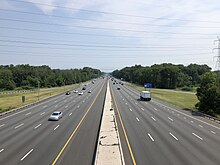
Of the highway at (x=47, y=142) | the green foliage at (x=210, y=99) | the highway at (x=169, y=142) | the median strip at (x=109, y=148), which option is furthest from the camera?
the green foliage at (x=210, y=99)

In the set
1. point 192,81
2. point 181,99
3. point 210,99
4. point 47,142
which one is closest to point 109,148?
point 47,142

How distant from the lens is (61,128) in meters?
34.2

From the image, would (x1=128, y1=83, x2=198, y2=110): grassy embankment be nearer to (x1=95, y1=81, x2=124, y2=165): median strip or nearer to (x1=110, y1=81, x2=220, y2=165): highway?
(x1=110, y1=81, x2=220, y2=165): highway

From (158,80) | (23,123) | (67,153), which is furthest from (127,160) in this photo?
(158,80)

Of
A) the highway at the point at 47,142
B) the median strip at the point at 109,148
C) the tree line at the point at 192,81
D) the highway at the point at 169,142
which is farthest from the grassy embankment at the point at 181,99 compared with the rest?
the median strip at the point at 109,148

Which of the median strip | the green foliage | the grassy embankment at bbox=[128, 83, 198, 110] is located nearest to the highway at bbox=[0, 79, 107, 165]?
the median strip

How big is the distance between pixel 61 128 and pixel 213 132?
1979 centimetres

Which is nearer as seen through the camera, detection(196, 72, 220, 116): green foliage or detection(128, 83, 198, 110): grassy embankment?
detection(196, 72, 220, 116): green foliage

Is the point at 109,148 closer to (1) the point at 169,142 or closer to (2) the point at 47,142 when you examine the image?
(1) the point at 169,142

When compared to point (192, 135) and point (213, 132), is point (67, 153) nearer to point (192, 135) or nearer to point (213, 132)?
point (192, 135)

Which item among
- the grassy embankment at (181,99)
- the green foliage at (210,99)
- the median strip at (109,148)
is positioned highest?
the green foliage at (210,99)

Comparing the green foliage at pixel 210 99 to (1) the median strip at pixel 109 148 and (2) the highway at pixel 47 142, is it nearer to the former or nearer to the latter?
(2) the highway at pixel 47 142

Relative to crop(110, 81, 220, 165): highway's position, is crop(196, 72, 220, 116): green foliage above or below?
above

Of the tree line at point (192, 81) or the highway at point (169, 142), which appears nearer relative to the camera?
the highway at point (169, 142)
